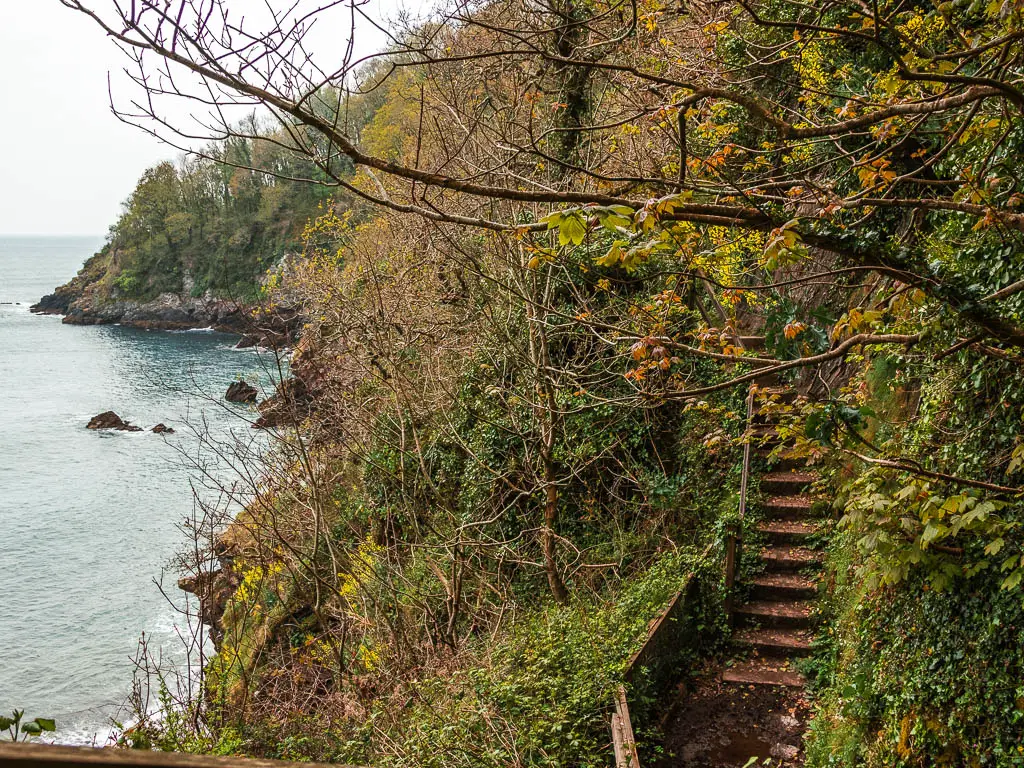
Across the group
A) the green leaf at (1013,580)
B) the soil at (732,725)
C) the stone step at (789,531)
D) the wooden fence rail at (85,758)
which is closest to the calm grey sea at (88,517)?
the soil at (732,725)

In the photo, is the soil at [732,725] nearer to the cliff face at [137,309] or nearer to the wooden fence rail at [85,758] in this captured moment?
the wooden fence rail at [85,758]

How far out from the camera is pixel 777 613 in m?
8.59

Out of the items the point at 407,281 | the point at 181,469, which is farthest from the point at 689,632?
the point at 181,469

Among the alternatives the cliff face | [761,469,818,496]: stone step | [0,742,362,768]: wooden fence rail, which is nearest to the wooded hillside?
[761,469,818,496]: stone step

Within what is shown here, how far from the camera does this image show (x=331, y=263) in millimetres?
21125

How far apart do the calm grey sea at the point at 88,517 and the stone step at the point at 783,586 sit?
8.16 m

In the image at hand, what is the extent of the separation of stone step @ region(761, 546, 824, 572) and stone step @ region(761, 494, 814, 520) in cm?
55

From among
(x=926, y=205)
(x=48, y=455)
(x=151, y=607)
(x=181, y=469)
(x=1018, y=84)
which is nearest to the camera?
(x=926, y=205)

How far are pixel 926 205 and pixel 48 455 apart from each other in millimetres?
34522

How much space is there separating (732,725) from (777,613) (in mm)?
1744

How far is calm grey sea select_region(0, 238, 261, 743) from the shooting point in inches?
656

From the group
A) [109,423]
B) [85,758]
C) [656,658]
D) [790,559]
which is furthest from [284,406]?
[109,423]

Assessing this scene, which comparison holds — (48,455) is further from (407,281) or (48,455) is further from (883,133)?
(883,133)

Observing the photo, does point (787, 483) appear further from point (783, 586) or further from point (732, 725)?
point (732, 725)
